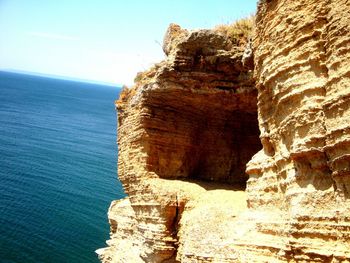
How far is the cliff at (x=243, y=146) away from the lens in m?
7.54

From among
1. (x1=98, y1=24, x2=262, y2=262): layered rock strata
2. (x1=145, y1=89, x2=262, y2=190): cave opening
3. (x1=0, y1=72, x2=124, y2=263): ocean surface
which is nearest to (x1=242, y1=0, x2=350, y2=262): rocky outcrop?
(x1=98, y1=24, x2=262, y2=262): layered rock strata

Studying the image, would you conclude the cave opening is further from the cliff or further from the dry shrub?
the dry shrub

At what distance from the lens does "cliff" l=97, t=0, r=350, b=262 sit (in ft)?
24.7

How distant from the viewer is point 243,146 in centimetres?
1720

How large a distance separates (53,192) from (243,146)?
3040cm

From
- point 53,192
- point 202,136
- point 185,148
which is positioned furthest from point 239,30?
point 53,192

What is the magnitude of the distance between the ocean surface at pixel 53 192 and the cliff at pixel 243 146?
11.9 metres

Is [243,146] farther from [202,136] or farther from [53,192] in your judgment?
[53,192]

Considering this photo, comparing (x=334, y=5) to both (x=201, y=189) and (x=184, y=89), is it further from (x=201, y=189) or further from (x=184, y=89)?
(x=201, y=189)

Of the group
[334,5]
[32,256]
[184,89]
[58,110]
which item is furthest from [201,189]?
[58,110]

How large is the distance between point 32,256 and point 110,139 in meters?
55.3

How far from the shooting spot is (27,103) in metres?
118

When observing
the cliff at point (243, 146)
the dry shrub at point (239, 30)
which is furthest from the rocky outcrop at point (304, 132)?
the dry shrub at point (239, 30)

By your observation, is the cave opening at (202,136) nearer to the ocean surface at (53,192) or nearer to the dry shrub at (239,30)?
the dry shrub at (239,30)
